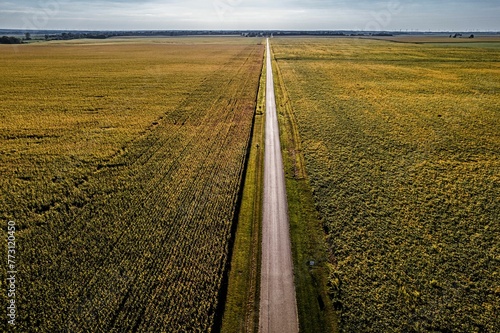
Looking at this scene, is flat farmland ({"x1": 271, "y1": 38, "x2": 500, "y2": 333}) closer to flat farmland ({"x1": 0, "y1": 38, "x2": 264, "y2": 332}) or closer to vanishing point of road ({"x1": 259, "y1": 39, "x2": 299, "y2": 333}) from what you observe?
vanishing point of road ({"x1": 259, "y1": 39, "x2": 299, "y2": 333})

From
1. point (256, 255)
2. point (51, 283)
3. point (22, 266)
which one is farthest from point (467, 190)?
point (22, 266)

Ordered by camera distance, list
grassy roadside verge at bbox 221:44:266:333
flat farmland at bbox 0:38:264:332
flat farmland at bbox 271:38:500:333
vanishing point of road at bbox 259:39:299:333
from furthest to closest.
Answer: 1. flat farmland at bbox 271:38:500:333
2. flat farmland at bbox 0:38:264:332
3. grassy roadside verge at bbox 221:44:266:333
4. vanishing point of road at bbox 259:39:299:333

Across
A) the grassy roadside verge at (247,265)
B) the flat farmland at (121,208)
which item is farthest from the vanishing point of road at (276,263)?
the flat farmland at (121,208)

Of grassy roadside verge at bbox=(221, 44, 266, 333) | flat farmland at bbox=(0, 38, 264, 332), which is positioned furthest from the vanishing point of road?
flat farmland at bbox=(0, 38, 264, 332)

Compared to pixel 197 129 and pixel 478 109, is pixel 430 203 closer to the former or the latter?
pixel 197 129

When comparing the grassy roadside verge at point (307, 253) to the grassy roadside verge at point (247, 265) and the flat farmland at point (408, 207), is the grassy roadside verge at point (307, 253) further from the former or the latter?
the grassy roadside verge at point (247, 265)
